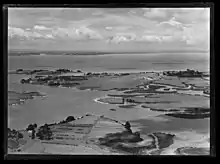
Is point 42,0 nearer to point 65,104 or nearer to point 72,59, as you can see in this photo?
point 72,59

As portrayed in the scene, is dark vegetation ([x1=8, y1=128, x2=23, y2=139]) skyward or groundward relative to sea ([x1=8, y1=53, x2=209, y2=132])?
groundward

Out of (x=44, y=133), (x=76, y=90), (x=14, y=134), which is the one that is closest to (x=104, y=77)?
(x=76, y=90)

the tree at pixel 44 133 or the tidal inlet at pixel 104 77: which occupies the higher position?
the tidal inlet at pixel 104 77

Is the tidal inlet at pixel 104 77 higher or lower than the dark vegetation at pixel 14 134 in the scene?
higher

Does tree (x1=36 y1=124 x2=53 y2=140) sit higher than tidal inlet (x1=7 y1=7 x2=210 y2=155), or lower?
lower

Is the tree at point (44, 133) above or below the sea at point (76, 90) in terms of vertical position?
below

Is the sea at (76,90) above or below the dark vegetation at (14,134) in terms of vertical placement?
above

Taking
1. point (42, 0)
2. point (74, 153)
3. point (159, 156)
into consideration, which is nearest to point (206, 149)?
A: point (159, 156)

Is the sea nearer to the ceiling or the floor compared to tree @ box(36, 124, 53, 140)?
nearer to the ceiling

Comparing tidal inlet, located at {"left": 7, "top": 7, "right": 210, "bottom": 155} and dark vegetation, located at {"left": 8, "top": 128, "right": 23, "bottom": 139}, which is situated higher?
tidal inlet, located at {"left": 7, "top": 7, "right": 210, "bottom": 155}

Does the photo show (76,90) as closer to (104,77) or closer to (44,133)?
(104,77)
